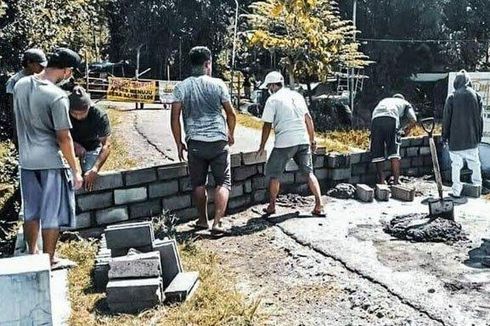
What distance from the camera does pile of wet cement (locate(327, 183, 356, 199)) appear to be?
7.07m

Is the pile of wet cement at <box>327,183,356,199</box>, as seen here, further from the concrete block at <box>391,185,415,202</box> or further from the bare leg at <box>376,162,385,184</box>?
the bare leg at <box>376,162,385,184</box>

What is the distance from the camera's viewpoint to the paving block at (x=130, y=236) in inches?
166

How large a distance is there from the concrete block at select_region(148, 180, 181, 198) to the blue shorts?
168cm

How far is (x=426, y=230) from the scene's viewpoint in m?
5.46

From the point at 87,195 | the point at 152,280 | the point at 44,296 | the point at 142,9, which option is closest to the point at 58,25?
the point at 87,195

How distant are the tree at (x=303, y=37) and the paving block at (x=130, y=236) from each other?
1496 cm

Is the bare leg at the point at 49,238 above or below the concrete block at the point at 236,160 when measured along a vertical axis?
below

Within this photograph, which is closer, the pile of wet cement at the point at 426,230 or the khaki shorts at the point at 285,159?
the pile of wet cement at the point at 426,230

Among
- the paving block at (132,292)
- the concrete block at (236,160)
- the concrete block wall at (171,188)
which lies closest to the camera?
the paving block at (132,292)

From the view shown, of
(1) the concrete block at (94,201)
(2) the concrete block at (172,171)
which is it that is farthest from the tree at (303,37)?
(1) the concrete block at (94,201)

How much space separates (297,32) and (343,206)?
1298 cm

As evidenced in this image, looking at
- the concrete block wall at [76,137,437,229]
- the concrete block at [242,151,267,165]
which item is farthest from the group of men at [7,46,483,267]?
the concrete block wall at [76,137,437,229]

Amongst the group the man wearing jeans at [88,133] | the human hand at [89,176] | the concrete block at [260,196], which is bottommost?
the concrete block at [260,196]

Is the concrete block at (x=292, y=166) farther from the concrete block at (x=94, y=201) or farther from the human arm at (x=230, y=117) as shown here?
the concrete block at (x=94, y=201)
